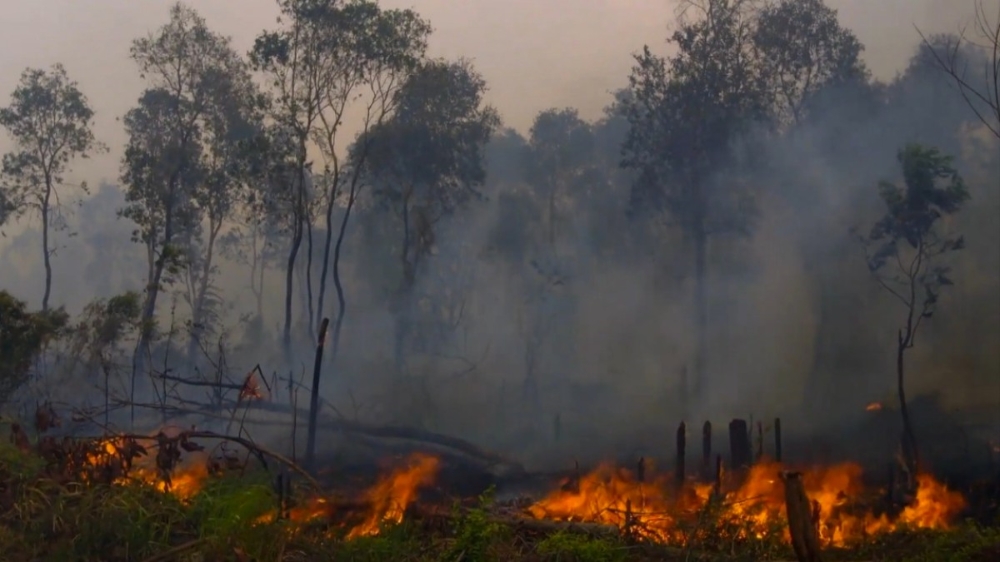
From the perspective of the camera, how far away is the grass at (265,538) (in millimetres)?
7980

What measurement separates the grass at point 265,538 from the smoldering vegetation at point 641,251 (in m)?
16.2

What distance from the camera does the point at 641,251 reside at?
114ft

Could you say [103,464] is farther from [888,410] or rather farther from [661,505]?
[888,410]

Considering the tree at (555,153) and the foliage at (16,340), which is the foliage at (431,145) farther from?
the foliage at (16,340)

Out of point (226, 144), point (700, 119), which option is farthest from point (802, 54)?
point (226, 144)

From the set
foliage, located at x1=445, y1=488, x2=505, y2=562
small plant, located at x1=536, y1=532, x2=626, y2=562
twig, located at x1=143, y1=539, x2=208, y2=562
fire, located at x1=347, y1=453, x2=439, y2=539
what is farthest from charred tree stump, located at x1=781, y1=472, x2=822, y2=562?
twig, located at x1=143, y1=539, x2=208, y2=562

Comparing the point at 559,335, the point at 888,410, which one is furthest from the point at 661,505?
the point at 559,335

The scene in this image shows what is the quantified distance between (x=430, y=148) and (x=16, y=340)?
1629 centimetres

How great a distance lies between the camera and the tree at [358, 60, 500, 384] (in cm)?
3148

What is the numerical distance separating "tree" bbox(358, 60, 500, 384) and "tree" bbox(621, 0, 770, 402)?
5.29 m

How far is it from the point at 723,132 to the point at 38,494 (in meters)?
24.7

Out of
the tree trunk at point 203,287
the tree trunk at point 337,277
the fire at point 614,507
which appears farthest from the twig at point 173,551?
the tree trunk at point 203,287

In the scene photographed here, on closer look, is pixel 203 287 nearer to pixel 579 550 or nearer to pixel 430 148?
pixel 430 148

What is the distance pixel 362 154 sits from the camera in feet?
104
